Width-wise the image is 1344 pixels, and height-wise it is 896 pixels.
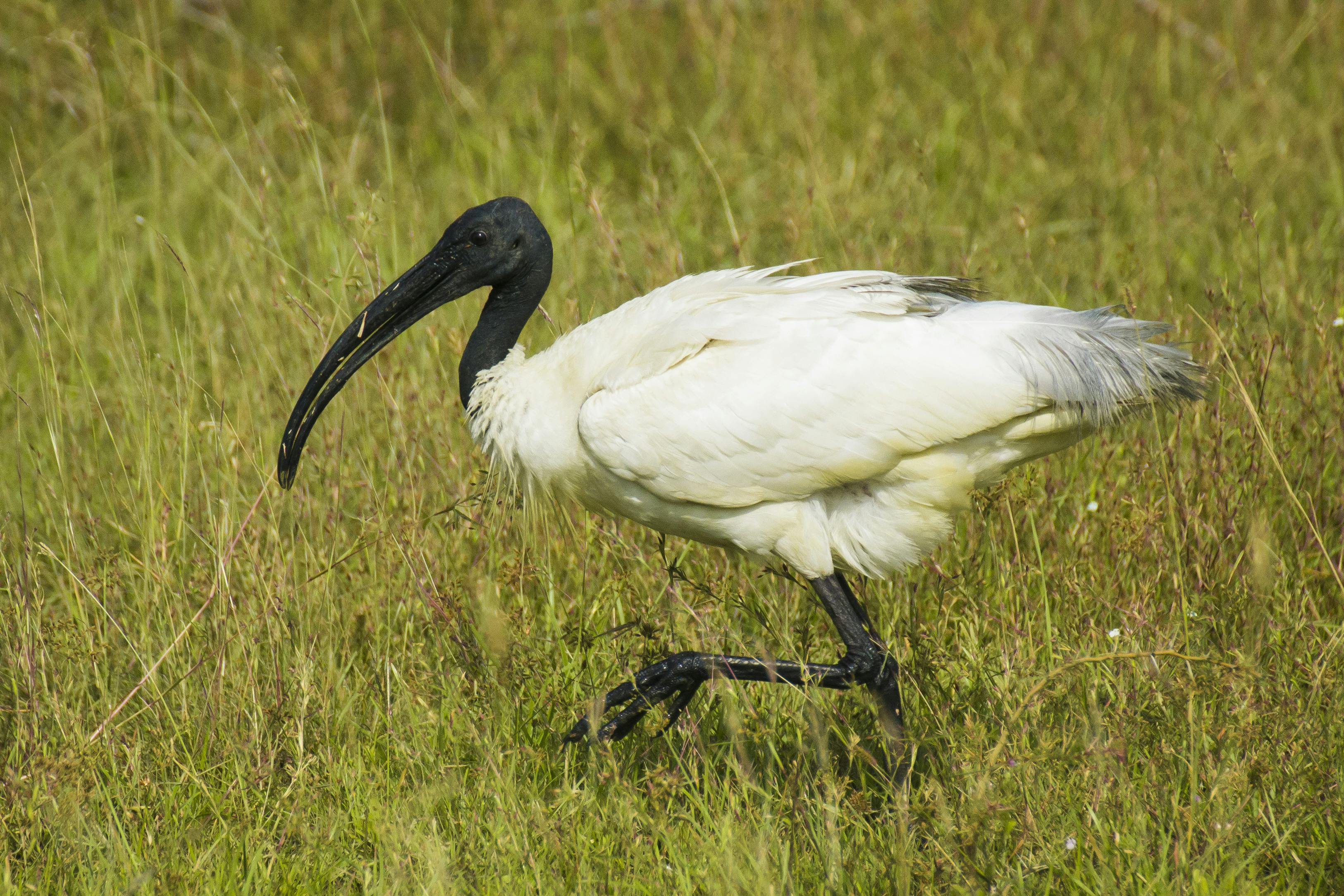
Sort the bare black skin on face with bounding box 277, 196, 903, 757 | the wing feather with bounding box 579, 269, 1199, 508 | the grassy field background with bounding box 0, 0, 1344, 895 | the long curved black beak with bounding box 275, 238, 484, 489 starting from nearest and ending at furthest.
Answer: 1. the grassy field background with bounding box 0, 0, 1344, 895
2. the wing feather with bounding box 579, 269, 1199, 508
3. the bare black skin on face with bounding box 277, 196, 903, 757
4. the long curved black beak with bounding box 275, 238, 484, 489

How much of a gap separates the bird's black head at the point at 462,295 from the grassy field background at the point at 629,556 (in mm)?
165

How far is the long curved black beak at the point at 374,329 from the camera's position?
338 cm

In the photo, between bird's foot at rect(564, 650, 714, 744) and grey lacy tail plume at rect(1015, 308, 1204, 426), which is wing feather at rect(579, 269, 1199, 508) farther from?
bird's foot at rect(564, 650, 714, 744)

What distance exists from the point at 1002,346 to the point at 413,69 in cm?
498

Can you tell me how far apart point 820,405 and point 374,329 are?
46.9 inches

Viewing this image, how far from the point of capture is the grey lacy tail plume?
300cm

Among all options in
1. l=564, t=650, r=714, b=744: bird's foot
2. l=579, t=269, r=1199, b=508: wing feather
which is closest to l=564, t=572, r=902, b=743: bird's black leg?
l=564, t=650, r=714, b=744: bird's foot

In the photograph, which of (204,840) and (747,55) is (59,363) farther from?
(747,55)

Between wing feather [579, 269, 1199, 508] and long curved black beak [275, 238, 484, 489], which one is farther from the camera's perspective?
long curved black beak [275, 238, 484, 489]

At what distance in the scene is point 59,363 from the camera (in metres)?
4.84

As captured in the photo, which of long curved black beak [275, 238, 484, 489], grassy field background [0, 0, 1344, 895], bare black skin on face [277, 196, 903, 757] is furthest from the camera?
long curved black beak [275, 238, 484, 489]

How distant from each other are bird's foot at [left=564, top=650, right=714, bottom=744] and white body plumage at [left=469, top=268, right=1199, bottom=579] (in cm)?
32

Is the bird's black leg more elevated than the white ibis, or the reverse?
the white ibis

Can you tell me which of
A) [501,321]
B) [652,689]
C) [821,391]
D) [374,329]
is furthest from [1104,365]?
[374,329]
